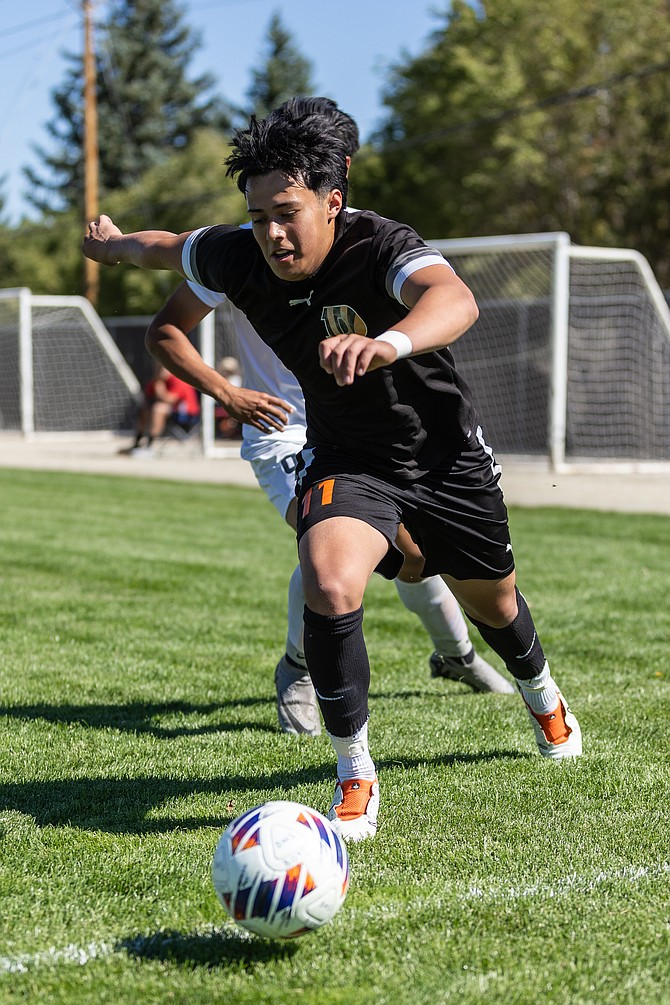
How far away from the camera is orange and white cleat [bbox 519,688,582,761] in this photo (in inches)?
168

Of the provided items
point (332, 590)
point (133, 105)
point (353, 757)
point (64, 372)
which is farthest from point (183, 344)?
point (133, 105)

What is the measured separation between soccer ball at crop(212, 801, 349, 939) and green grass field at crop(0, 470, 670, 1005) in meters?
0.09

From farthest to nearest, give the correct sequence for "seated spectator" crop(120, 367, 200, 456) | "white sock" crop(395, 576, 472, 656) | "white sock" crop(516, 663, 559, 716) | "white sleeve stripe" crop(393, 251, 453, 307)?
"seated spectator" crop(120, 367, 200, 456)
"white sock" crop(395, 576, 472, 656)
"white sock" crop(516, 663, 559, 716)
"white sleeve stripe" crop(393, 251, 453, 307)

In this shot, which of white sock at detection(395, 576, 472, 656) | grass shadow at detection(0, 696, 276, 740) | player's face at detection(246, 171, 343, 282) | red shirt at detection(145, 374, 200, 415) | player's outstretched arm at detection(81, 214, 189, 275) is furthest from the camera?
red shirt at detection(145, 374, 200, 415)

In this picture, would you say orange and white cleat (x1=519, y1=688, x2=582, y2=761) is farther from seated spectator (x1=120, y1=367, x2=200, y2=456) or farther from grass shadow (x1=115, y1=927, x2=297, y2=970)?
seated spectator (x1=120, y1=367, x2=200, y2=456)

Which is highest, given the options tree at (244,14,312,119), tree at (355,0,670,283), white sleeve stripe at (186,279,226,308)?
tree at (244,14,312,119)

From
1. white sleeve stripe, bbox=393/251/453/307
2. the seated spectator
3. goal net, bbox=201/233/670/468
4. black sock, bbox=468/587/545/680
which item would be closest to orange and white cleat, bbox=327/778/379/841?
black sock, bbox=468/587/545/680

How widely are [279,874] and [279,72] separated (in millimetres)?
56276

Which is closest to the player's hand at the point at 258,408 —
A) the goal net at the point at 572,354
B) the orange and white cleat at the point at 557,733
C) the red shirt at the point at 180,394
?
the orange and white cleat at the point at 557,733

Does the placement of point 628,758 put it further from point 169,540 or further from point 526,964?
point 169,540

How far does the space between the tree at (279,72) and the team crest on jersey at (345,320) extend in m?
53.9

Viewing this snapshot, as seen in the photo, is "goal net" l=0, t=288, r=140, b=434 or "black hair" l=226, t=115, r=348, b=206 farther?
"goal net" l=0, t=288, r=140, b=434

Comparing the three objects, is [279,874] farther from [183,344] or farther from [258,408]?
[183,344]

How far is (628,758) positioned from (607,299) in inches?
673
